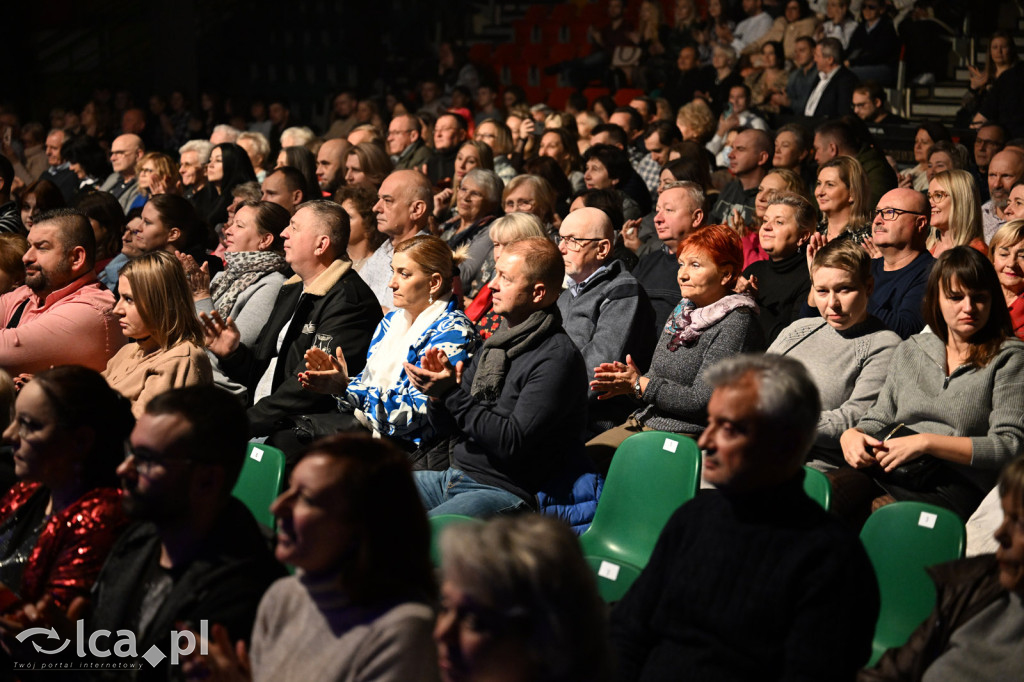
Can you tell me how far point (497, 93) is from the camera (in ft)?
40.7

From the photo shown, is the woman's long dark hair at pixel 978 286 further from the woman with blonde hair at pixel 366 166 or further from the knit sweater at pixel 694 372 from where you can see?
the woman with blonde hair at pixel 366 166

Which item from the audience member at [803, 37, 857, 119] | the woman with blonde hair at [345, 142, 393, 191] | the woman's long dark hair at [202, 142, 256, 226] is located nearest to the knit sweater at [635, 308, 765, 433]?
the woman with blonde hair at [345, 142, 393, 191]

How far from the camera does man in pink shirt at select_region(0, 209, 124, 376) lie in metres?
4.25

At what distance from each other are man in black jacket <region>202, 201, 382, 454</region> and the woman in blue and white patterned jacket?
0.79 ft

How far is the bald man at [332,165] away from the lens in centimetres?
779

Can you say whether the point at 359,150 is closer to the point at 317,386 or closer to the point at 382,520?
the point at 317,386

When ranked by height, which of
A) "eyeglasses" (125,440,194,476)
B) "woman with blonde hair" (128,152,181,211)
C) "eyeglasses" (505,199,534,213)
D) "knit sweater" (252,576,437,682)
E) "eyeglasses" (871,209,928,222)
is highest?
"eyeglasses" (125,440,194,476)

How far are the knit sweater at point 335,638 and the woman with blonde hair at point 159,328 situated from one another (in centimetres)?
194

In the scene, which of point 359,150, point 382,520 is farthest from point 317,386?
point 359,150

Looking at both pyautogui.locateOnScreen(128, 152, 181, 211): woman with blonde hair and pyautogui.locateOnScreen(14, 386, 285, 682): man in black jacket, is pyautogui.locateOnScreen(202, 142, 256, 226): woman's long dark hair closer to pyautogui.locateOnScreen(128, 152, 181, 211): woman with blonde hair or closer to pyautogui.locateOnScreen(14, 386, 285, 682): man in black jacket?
pyautogui.locateOnScreen(128, 152, 181, 211): woman with blonde hair

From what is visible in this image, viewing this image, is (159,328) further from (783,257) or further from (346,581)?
(783,257)

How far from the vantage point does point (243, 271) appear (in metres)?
5.16

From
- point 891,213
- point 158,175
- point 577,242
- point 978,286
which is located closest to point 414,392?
point 577,242

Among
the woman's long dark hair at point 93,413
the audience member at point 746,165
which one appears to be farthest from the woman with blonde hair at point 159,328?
the audience member at point 746,165
